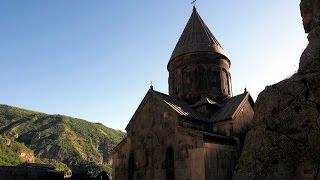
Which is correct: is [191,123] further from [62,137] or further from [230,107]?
[62,137]

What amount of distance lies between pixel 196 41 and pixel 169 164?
8880 millimetres

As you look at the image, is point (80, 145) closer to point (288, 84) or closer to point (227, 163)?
point (227, 163)

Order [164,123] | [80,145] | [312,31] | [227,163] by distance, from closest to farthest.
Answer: [312,31]
[227,163]
[164,123]
[80,145]

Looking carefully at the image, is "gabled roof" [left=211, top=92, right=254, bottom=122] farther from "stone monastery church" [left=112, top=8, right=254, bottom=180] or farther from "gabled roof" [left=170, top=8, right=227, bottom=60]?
"gabled roof" [left=170, top=8, right=227, bottom=60]

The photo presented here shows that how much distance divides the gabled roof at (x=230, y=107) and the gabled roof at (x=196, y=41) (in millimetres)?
3547

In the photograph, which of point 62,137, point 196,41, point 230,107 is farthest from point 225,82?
point 62,137

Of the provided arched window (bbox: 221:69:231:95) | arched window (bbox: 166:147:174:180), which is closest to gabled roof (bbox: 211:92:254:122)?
arched window (bbox: 221:69:231:95)

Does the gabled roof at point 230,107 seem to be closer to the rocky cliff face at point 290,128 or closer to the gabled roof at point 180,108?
the gabled roof at point 180,108

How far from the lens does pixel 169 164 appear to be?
570 inches

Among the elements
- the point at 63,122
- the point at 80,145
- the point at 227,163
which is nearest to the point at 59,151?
the point at 80,145

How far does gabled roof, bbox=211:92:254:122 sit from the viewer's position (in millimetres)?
15905

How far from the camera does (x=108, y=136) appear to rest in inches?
2694

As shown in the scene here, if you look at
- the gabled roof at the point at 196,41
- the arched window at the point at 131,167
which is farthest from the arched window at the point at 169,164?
the gabled roof at the point at 196,41

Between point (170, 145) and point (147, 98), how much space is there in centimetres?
316
